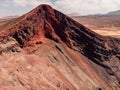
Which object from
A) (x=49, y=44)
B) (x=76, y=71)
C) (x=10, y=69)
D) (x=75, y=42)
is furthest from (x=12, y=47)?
(x=75, y=42)

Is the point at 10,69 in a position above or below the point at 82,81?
above

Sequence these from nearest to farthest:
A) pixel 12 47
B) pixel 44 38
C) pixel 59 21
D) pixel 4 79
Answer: pixel 4 79, pixel 12 47, pixel 44 38, pixel 59 21

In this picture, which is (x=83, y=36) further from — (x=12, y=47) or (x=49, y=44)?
(x=12, y=47)

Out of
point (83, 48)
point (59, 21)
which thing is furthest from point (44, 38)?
point (83, 48)

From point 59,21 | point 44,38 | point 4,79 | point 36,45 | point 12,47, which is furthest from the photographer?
point 59,21

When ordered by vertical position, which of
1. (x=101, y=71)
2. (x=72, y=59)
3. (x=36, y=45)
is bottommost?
(x=101, y=71)

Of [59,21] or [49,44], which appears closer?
[49,44]
